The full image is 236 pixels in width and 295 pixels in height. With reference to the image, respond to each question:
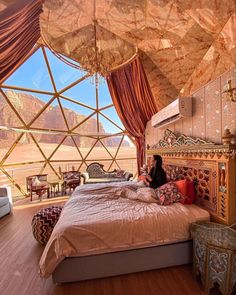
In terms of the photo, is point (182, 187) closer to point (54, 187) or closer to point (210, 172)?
point (210, 172)

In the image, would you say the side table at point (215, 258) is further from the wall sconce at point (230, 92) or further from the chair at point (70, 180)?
the chair at point (70, 180)

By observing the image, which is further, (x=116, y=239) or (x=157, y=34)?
(x=157, y=34)

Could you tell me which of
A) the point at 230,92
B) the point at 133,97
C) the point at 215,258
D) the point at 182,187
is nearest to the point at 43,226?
the point at 182,187

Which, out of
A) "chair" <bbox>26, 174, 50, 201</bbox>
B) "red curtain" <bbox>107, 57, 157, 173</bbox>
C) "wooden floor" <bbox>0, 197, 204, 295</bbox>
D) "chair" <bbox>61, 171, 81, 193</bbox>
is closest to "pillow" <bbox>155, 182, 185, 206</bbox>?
"wooden floor" <bbox>0, 197, 204, 295</bbox>

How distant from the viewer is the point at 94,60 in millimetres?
3434

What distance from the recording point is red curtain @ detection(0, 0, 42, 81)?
242cm

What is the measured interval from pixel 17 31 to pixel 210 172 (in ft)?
12.7

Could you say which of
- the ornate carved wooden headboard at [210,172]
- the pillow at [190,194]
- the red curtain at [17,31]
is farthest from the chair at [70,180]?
the pillow at [190,194]

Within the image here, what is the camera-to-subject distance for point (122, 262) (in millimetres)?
2092

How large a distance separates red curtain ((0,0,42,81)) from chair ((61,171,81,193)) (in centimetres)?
423

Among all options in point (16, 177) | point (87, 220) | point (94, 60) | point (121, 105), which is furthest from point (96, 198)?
point (16, 177)

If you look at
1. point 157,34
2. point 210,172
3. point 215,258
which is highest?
point 157,34

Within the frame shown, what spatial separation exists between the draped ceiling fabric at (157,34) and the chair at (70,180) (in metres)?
4.27

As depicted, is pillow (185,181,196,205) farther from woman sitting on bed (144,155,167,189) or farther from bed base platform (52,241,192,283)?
woman sitting on bed (144,155,167,189)
